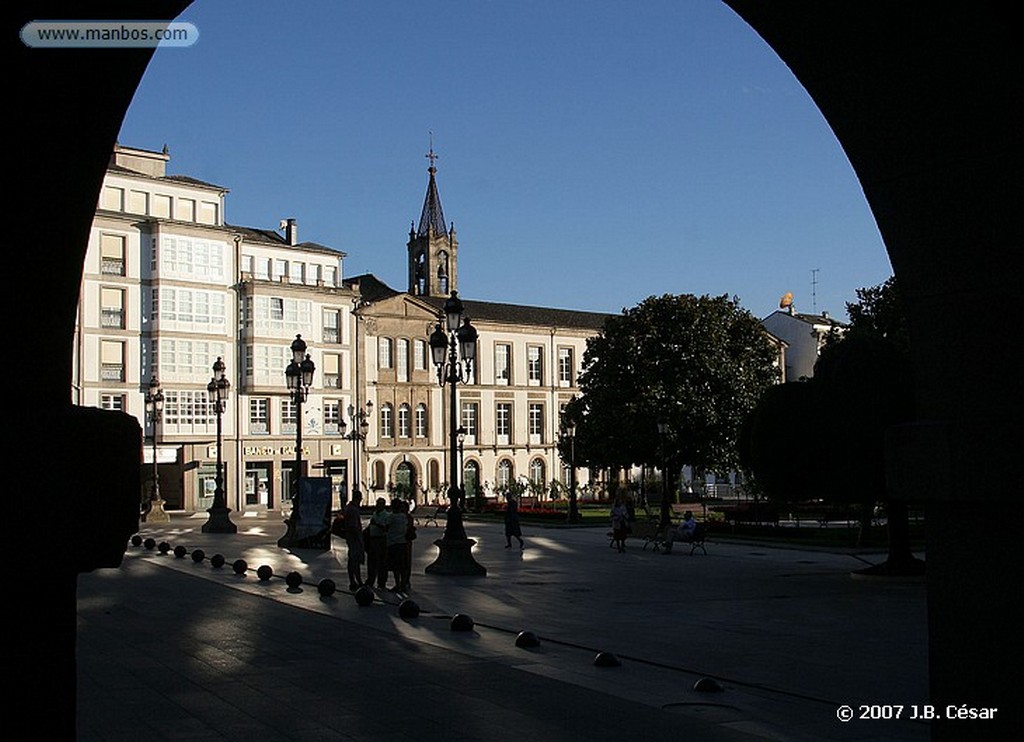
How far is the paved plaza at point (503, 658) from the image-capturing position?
8023 mm

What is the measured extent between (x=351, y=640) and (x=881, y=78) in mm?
10246

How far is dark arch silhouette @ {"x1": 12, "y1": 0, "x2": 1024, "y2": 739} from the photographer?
2.65 metres

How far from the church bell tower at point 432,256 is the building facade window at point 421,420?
576 inches

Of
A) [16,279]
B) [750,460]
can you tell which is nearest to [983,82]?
[16,279]

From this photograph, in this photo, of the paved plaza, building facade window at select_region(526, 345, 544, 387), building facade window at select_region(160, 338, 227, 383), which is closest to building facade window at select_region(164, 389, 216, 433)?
building facade window at select_region(160, 338, 227, 383)

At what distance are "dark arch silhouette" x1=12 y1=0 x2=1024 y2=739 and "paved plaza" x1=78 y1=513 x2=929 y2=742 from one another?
14.3ft

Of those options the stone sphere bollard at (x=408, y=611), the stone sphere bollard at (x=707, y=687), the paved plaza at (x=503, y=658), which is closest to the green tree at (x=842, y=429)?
the paved plaza at (x=503, y=658)

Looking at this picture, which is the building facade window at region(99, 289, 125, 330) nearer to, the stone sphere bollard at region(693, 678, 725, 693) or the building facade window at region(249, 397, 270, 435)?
the building facade window at region(249, 397, 270, 435)

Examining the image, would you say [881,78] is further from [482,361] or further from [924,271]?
[482,361]

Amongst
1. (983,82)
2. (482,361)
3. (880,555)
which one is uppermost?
(482,361)

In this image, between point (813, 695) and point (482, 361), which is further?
point (482, 361)

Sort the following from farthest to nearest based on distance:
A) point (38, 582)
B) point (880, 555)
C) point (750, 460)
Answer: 1. point (880, 555)
2. point (750, 460)
3. point (38, 582)

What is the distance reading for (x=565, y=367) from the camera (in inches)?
3137

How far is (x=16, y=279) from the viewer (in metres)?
2.76
